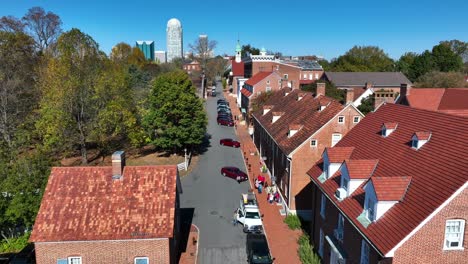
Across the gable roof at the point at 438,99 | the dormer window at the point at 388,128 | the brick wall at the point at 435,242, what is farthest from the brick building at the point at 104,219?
the gable roof at the point at 438,99

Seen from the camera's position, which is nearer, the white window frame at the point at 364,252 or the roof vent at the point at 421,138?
the white window frame at the point at 364,252

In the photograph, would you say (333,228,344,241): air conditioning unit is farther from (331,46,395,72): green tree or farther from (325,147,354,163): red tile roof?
(331,46,395,72): green tree

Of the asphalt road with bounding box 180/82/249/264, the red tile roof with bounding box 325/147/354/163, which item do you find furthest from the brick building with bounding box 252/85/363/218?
the red tile roof with bounding box 325/147/354/163

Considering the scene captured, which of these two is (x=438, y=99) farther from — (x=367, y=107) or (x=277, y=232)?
(x=277, y=232)

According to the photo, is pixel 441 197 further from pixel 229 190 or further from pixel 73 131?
pixel 73 131

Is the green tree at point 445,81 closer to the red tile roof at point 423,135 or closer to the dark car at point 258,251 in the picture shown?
the red tile roof at point 423,135

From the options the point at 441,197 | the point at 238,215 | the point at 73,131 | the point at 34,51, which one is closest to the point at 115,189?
the point at 238,215
